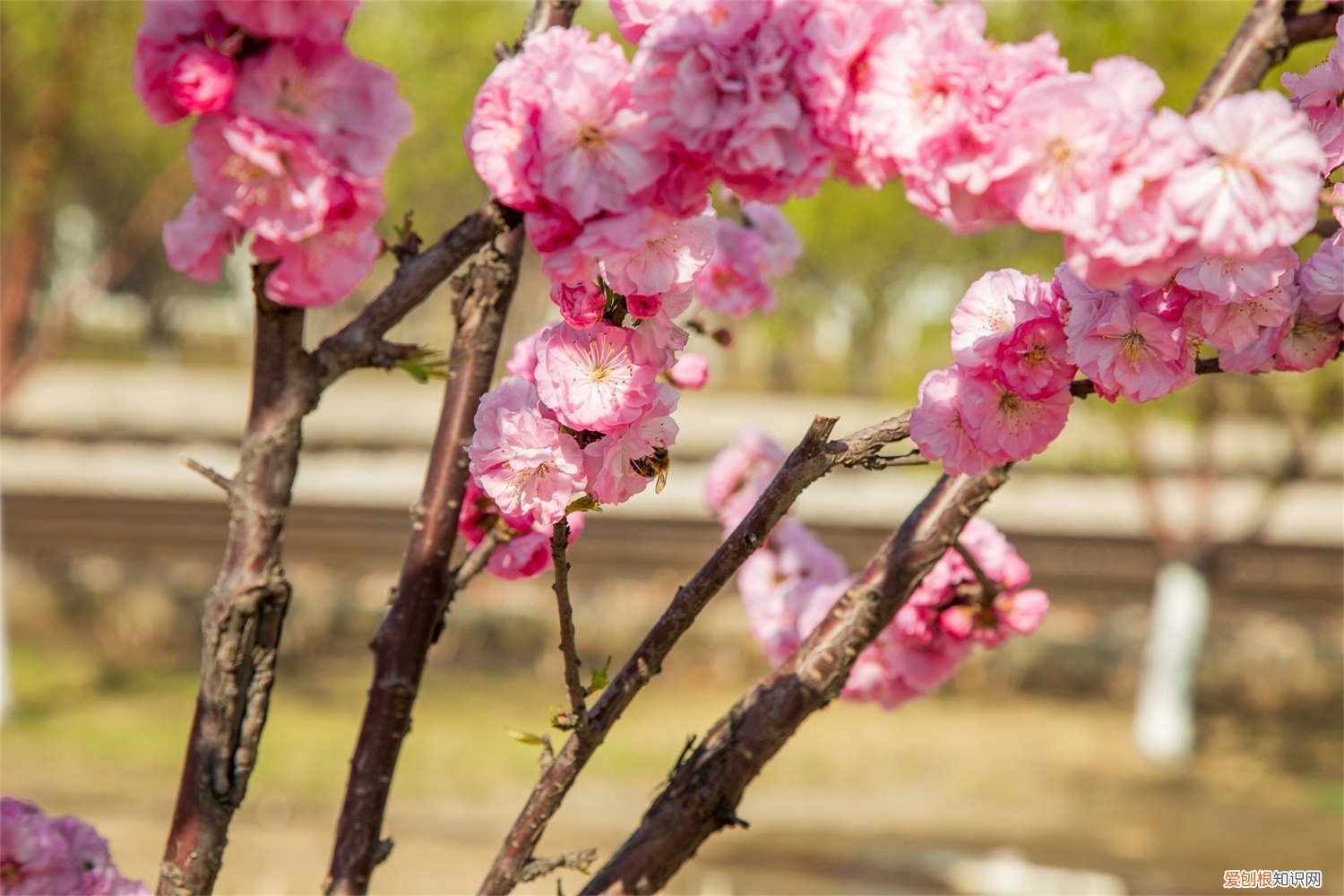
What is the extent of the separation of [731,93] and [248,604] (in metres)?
0.75

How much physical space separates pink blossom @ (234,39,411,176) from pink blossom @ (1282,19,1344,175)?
87 centimetres

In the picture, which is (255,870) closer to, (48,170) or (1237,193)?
(48,170)

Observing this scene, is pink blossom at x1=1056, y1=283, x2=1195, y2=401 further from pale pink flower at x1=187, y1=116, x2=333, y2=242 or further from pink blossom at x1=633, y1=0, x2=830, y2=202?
pale pink flower at x1=187, y1=116, x2=333, y2=242

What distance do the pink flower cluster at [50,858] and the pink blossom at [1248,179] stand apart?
1.49 meters

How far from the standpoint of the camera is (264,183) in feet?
3.74

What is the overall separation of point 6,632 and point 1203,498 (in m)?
10.1


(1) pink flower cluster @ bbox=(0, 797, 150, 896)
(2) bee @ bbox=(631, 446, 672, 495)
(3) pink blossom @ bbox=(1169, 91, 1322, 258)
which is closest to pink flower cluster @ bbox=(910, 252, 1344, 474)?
(3) pink blossom @ bbox=(1169, 91, 1322, 258)

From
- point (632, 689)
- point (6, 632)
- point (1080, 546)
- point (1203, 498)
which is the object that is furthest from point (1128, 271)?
point (1080, 546)

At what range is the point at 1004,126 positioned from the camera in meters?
1.03

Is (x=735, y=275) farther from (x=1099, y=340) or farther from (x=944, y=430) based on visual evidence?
(x=1099, y=340)

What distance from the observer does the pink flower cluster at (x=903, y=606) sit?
7.66ft

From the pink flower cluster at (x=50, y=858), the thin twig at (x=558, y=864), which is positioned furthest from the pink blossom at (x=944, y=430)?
the pink flower cluster at (x=50, y=858)

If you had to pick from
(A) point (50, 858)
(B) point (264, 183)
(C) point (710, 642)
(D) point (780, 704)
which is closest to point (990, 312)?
(D) point (780, 704)

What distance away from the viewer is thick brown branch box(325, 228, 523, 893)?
5.78ft
